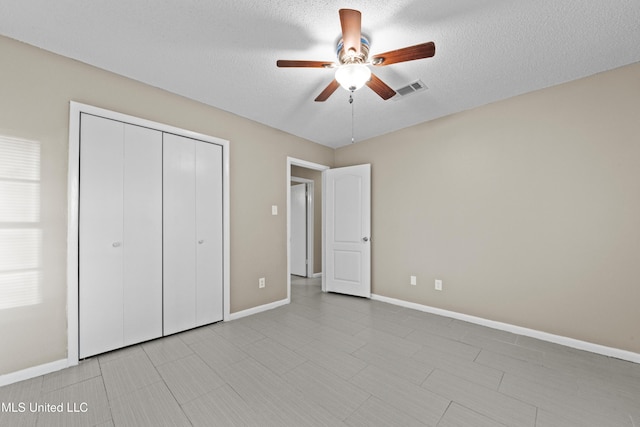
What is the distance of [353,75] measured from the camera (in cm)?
174

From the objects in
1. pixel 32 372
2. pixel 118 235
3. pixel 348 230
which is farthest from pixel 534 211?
pixel 32 372

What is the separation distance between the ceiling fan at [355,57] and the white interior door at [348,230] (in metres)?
2.17

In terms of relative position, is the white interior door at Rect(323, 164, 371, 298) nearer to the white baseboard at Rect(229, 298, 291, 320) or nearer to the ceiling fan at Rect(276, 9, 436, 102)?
the white baseboard at Rect(229, 298, 291, 320)

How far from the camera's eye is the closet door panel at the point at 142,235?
7.82ft

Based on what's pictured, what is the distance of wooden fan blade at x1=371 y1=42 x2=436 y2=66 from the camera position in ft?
4.97

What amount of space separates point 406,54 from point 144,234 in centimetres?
266

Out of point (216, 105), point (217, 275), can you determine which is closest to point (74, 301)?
point (217, 275)

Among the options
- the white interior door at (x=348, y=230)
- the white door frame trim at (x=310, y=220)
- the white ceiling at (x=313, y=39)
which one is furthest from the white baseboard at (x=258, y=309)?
the white ceiling at (x=313, y=39)

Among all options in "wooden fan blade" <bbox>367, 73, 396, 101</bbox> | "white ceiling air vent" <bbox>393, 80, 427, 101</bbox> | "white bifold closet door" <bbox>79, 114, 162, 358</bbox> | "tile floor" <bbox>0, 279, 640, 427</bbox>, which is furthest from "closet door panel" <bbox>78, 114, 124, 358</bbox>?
"white ceiling air vent" <bbox>393, 80, 427, 101</bbox>

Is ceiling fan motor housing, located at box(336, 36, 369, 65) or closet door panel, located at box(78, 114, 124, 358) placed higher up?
ceiling fan motor housing, located at box(336, 36, 369, 65)

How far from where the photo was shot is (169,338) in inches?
102

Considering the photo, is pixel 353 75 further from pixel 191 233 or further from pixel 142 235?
pixel 142 235

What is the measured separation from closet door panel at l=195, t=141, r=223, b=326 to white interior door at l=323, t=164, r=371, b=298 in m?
1.85

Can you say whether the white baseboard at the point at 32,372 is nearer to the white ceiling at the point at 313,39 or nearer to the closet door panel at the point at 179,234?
the closet door panel at the point at 179,234
